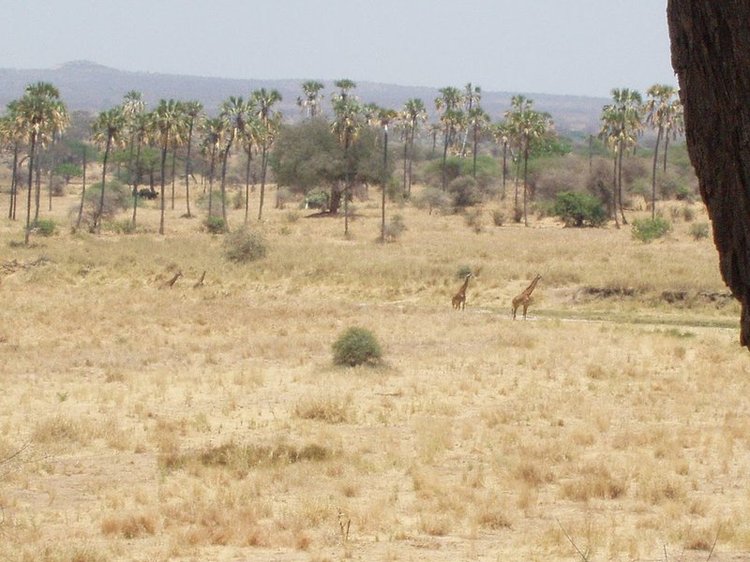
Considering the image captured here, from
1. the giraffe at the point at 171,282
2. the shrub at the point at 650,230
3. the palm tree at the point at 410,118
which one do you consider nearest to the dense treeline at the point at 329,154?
the palm tree at the point at 410,118

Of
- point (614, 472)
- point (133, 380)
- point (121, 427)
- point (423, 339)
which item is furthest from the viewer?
point (423, 339)

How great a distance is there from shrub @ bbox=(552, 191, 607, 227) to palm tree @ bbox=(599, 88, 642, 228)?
1179 mm

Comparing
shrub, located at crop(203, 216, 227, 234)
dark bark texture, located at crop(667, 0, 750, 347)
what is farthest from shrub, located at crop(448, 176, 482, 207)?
dark bark texture, located at crop(667, 0, 750, 347)

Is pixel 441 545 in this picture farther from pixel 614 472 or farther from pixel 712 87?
pixel 712 87

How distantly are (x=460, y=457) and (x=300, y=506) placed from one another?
3.81m

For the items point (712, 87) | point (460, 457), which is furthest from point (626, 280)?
point (712, 87)

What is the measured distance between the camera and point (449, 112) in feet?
386

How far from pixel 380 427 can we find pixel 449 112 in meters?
101

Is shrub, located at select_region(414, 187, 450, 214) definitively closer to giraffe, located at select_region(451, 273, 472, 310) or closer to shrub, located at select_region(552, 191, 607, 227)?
shrub, located at select_region(552, 191, 607, 227)

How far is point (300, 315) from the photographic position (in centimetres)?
3628

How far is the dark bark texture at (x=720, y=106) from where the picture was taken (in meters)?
5.19

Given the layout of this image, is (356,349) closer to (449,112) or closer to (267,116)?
(267,116)

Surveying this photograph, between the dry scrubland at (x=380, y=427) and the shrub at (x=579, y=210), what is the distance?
35114 mm

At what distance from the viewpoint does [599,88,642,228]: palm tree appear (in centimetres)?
7944
